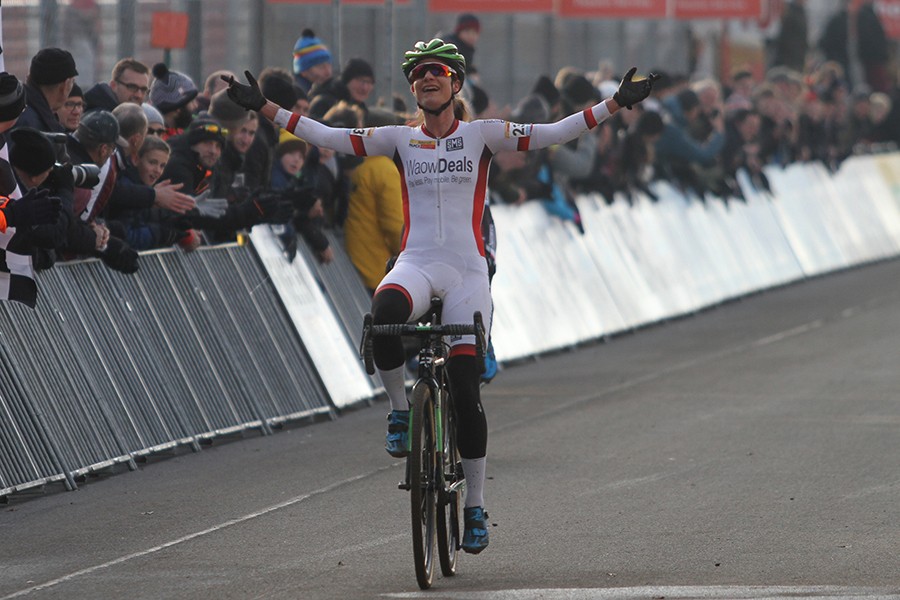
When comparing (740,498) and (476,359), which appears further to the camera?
(740,498)

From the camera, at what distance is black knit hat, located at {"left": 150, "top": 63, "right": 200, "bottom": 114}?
13961 mm

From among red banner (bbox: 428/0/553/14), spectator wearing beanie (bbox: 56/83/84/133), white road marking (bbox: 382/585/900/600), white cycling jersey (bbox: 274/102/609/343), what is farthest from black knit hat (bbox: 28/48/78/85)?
red banner (bbox: 428/0/553/14)

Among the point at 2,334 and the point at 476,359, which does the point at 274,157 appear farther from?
the point at 476,359

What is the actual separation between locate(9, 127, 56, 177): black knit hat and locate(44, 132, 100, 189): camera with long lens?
17 centimetres

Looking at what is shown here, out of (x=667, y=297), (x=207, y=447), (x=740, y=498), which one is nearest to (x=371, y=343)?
(x=740, y=498)

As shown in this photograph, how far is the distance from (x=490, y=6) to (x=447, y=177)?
40.6ft

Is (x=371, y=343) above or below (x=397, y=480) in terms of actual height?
above

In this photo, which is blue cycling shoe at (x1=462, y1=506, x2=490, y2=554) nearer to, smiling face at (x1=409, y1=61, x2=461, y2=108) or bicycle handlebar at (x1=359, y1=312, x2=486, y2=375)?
bicycle handlebar at (x1=359, y1=312, x2=486, y2=375)

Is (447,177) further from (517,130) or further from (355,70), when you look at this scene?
(355,70)

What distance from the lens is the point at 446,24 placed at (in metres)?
23.6

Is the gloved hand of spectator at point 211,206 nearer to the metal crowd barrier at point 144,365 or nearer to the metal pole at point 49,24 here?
the metal crowd barrier at point 144,365

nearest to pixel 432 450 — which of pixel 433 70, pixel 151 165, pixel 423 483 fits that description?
pixel 423 483

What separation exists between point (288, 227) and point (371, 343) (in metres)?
5.99

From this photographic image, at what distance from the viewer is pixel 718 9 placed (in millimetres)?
26469
